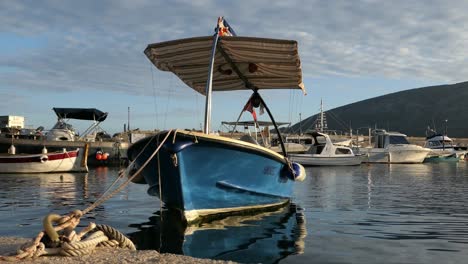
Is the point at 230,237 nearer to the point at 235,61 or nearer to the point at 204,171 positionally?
the point at 204,171

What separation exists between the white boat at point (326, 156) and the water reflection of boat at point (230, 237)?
3007cm

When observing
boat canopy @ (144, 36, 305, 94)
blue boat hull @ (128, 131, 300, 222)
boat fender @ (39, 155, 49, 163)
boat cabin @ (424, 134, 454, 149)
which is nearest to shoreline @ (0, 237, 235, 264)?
blue boat hull @ (128, 131, 300, 222)

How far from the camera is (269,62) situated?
11.9 m

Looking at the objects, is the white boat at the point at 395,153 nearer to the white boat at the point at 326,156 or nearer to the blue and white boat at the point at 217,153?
the white boat at the point at 326,156

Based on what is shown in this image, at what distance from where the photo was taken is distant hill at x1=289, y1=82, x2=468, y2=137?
134000mm

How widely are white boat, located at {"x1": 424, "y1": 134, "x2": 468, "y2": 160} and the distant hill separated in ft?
198

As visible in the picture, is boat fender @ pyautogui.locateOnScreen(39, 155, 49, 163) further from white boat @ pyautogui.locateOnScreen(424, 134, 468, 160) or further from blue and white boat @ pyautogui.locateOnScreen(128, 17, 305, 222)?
white boat @ pyautogui.locateOnScreen(424, 134, 468, 160)

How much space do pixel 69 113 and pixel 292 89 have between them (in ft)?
90.8

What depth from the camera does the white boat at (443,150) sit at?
184 ft

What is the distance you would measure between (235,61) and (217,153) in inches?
130

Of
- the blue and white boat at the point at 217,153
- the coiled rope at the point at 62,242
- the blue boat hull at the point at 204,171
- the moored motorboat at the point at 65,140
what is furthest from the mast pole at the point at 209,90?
the moored motorboat at the point at 65,140

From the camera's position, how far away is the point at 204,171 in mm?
10102

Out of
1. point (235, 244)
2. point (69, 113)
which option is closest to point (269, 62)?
point (235, 244)

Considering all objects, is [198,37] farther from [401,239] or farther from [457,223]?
[457,223]
